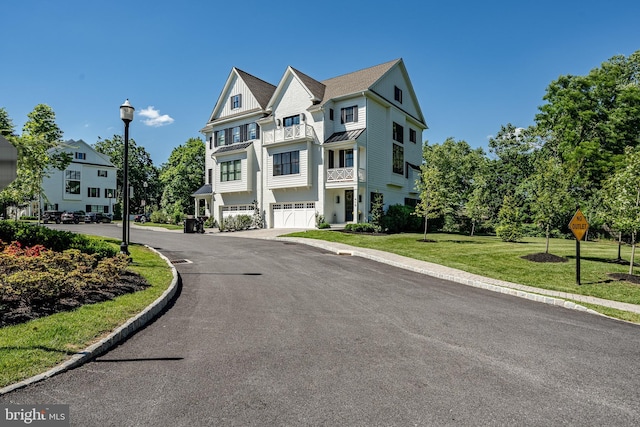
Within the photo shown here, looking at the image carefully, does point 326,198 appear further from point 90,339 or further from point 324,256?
point 90,339

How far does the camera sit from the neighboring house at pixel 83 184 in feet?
181

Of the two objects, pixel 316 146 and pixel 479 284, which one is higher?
pixel 316 146

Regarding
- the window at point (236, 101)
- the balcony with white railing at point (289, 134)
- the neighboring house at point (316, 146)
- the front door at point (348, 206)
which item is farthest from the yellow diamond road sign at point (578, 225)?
the window at point (236, 101)

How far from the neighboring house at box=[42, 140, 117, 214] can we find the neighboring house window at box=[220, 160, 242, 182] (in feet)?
117

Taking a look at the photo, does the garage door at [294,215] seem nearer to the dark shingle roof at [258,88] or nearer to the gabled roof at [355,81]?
the gabled roof at [355,81]

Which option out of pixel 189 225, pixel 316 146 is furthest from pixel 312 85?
pixel 189 225

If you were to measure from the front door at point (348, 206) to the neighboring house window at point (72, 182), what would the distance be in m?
50.6

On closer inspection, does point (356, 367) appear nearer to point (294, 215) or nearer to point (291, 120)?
point (294, 215)

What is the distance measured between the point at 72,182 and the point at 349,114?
51492 mm

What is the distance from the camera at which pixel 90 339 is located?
16.8ft

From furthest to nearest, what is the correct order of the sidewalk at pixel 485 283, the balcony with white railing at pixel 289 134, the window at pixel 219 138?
the window at pixel 219 138, the balcony with white railing at pixel 289 134, the sidewalk at pixel 485 283

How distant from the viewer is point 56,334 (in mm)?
5160

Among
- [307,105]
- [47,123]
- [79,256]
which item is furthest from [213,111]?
[79,256]

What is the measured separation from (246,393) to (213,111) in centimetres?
3667
